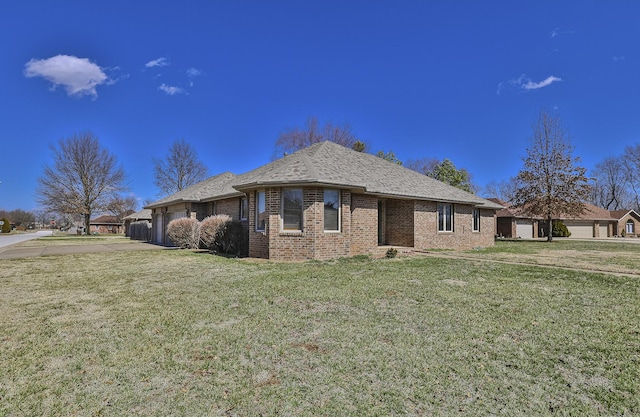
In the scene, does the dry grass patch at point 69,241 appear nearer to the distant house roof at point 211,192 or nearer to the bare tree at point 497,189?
the distant house roof at point 211,192

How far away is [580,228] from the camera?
40.0 m

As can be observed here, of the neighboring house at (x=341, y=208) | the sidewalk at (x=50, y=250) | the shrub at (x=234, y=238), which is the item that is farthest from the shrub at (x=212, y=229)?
the sidewalk at (x=50, y=250)

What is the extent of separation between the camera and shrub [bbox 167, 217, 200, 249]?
16.1 m

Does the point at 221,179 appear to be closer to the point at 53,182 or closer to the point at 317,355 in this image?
the point at 317,355

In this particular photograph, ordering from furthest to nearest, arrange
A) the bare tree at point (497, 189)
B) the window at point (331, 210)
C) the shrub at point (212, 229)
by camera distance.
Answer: the bare tree at point (497, 189) < the shrub at point (212, 229) < the window at point (331, 210)

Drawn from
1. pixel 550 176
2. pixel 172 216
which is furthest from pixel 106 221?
pixel 550 176

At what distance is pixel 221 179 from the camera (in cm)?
2262

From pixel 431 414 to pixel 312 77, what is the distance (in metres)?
20.2

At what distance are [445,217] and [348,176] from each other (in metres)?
6.93

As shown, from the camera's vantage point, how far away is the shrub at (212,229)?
47.0 feet

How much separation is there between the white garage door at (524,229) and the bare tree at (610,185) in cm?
2788

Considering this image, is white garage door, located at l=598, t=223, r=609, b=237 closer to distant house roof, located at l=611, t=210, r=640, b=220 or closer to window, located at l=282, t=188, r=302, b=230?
distant house roof, located at l=611, t=210, r=640, b=220

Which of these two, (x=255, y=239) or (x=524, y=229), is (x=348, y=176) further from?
(x=524, y=229)

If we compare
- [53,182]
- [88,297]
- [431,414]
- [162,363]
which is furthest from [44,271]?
[53,182]
